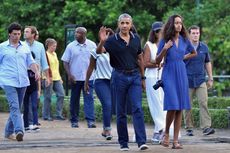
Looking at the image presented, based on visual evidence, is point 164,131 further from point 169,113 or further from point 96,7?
point 96,7

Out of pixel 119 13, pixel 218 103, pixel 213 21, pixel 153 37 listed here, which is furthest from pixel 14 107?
pixel 119 13

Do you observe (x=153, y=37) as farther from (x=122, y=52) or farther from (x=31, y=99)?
(x=31, y=99)

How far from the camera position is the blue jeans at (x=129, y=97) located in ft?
37.0

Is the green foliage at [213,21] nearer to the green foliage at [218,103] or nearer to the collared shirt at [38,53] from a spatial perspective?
the green foliage at [218,103]

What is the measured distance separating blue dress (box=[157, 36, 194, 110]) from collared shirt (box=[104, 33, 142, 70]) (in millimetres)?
510

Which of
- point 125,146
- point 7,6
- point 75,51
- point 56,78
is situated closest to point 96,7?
point 7,6

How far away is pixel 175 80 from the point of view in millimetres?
11719

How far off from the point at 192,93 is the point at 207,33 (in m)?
17.3

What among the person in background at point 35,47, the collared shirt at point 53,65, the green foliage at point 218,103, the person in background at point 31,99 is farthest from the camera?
the green foliage at point 218,103

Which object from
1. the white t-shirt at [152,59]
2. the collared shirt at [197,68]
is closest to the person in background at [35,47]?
the collared shirt at [197,68]

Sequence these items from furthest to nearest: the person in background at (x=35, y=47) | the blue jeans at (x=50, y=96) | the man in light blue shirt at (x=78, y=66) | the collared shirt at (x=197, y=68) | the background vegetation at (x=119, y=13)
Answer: the background vegetation at (x=119, y=13)
the blue jeans at (x=50, y=96)
the man in light blue shirt at (x=78, y=66)
the person in background at (x=35, y=47)
the collared shirt at (x=197, y=68)

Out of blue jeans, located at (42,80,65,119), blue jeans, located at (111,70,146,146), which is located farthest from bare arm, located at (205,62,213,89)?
blue jeans, located at (42,80,65,119)

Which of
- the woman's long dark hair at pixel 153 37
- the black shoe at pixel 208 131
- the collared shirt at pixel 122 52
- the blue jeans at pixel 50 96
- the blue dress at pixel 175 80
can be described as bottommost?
the black shoe at pixel 208 131

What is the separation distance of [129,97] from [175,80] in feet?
2.53
